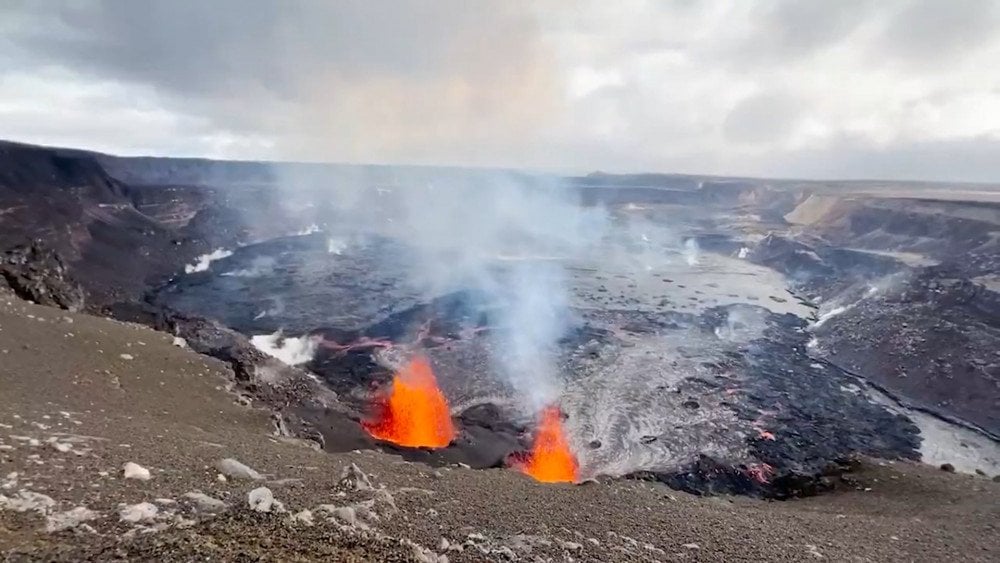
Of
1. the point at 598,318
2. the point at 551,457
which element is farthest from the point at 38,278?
the point at 598,318

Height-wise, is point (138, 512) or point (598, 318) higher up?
point (138, 512)

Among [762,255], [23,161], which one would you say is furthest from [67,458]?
[762,255]

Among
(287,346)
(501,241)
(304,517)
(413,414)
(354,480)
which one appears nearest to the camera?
(304,517)

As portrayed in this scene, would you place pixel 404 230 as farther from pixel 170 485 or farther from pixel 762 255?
pixel 170 485

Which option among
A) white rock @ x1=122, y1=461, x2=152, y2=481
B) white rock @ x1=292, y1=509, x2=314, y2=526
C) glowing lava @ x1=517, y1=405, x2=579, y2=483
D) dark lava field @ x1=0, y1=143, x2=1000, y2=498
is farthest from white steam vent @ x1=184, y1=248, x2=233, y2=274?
white rock @ x1=292, y1=509, x2=314, y2=526

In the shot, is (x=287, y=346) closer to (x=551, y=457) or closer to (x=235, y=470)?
(x=551, y=457)

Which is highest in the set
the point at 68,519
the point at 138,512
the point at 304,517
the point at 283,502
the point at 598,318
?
the point at 68,519

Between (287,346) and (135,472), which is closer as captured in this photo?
(135,472)
